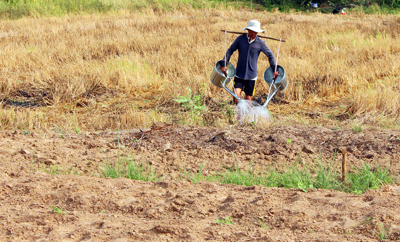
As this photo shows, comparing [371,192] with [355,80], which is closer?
[371,192]

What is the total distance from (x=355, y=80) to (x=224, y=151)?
4.38 metres

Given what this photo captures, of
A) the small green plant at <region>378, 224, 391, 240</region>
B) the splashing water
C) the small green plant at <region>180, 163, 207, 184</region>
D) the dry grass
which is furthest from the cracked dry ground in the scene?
the dry grass

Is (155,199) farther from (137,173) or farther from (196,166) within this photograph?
(196,166)

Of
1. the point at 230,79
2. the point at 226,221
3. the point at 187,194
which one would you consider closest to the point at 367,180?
the point at 226,221

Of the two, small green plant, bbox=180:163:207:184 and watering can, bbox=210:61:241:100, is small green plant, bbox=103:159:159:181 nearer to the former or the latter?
small green plant, bbox=180:163:207:184

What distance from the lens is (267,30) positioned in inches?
519

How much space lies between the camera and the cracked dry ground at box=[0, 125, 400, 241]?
9.16 ft

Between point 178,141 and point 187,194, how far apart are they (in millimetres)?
1743

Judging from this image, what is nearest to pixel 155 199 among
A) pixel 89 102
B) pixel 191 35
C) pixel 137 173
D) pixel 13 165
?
pixel 137 173

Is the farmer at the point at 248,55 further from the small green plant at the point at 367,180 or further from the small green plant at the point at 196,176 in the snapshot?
the small green plant at the point at 367,180

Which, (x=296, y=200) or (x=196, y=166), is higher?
(x=296, y=200)

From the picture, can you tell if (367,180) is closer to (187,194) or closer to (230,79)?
(187,194)

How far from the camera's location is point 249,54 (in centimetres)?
612

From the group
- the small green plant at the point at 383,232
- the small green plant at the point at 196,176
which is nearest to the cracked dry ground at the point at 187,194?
the small green plant at the point at 383,232
